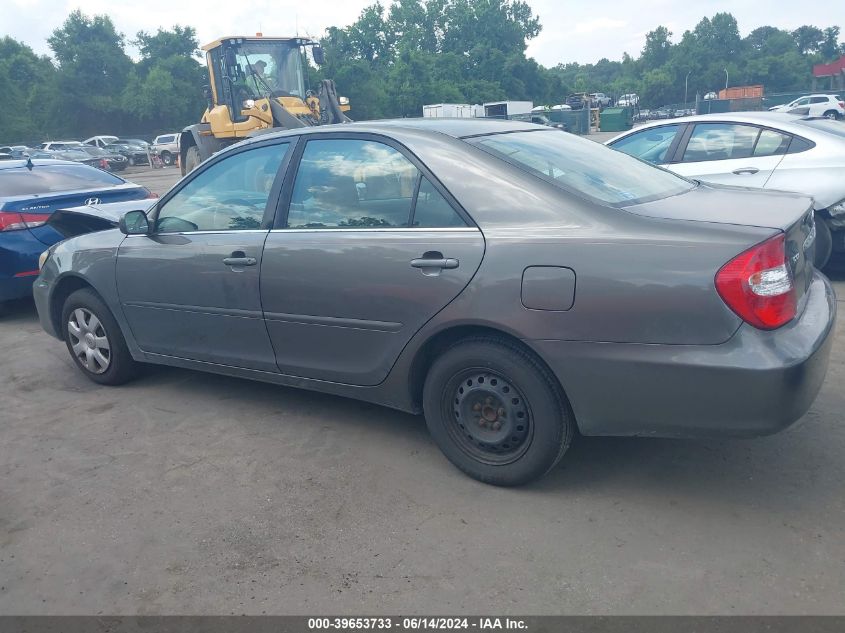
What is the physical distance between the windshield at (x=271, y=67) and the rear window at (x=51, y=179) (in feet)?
26.3

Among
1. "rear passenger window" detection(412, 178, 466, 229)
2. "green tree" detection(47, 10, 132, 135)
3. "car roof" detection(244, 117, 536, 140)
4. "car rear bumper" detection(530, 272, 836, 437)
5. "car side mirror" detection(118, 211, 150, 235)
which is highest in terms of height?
"green tree" detection(47, 10, 132, 135)

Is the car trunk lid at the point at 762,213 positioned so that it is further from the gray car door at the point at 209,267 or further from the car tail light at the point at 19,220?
the car tail light at the point at 19,220

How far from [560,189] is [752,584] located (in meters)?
1.68

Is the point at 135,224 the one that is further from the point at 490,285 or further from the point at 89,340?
the point at 490,285

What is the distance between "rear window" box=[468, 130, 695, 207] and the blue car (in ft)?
16.3

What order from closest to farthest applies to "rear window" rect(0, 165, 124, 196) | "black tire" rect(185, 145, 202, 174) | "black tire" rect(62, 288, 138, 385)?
"black tire" rect(62, 288, 138, 385) < "rear window" rect(0, 165, 124, 196) < "black tire" rect(185, 145, 202, 174)

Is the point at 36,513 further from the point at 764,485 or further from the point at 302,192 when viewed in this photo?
the point at 764,485

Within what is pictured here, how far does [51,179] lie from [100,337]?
11.1 ft

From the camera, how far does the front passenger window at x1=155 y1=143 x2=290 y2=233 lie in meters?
3.99

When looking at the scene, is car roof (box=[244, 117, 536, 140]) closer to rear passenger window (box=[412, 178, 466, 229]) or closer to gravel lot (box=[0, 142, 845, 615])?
rear passenger window (box=[412, 178, 466, 229])

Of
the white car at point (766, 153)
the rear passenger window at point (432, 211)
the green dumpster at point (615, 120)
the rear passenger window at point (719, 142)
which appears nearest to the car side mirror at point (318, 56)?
Result: the white car at point (766, 153)

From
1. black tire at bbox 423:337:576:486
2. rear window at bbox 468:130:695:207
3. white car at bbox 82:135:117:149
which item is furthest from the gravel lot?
white car at bbox 82:135:117:149

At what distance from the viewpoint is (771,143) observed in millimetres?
6543

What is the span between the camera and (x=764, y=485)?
319 centimetres
